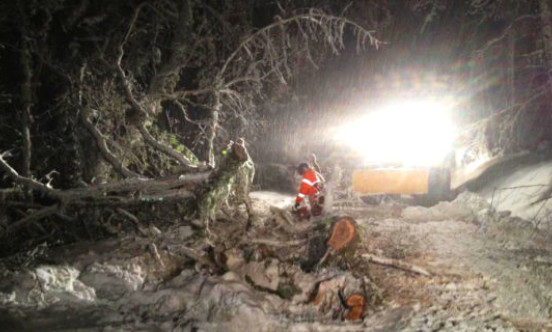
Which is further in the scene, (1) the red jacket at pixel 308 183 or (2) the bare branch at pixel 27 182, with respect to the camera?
(1) the red jacket at pixel 308 183

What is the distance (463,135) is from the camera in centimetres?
992

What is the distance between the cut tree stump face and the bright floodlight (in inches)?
218

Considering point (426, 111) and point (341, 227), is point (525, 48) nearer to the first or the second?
point (426, 111)

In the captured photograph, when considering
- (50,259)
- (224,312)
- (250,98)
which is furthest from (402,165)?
(50,259)

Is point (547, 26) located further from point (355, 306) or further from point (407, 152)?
point (355, 306)

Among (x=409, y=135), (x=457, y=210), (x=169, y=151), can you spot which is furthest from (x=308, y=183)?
(x=409, y=135)

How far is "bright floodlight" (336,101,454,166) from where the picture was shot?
10.2 meters

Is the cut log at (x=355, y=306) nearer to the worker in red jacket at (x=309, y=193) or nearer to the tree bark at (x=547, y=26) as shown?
the worker in red jacket at (x=309, y=193)

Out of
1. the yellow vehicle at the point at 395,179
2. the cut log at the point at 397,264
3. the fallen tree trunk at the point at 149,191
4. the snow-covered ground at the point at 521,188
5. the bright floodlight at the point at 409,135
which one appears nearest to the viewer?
the fallen tree trunk at the point at 149,191

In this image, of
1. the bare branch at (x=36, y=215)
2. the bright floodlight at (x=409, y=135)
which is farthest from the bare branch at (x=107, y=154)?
the bright floodlight at (x=409, y=135)

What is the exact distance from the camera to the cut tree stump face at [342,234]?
5.20 m

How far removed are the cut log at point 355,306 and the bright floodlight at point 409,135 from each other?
6.55m

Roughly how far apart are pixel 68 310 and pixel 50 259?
1.80m

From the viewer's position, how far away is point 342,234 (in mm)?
5227
